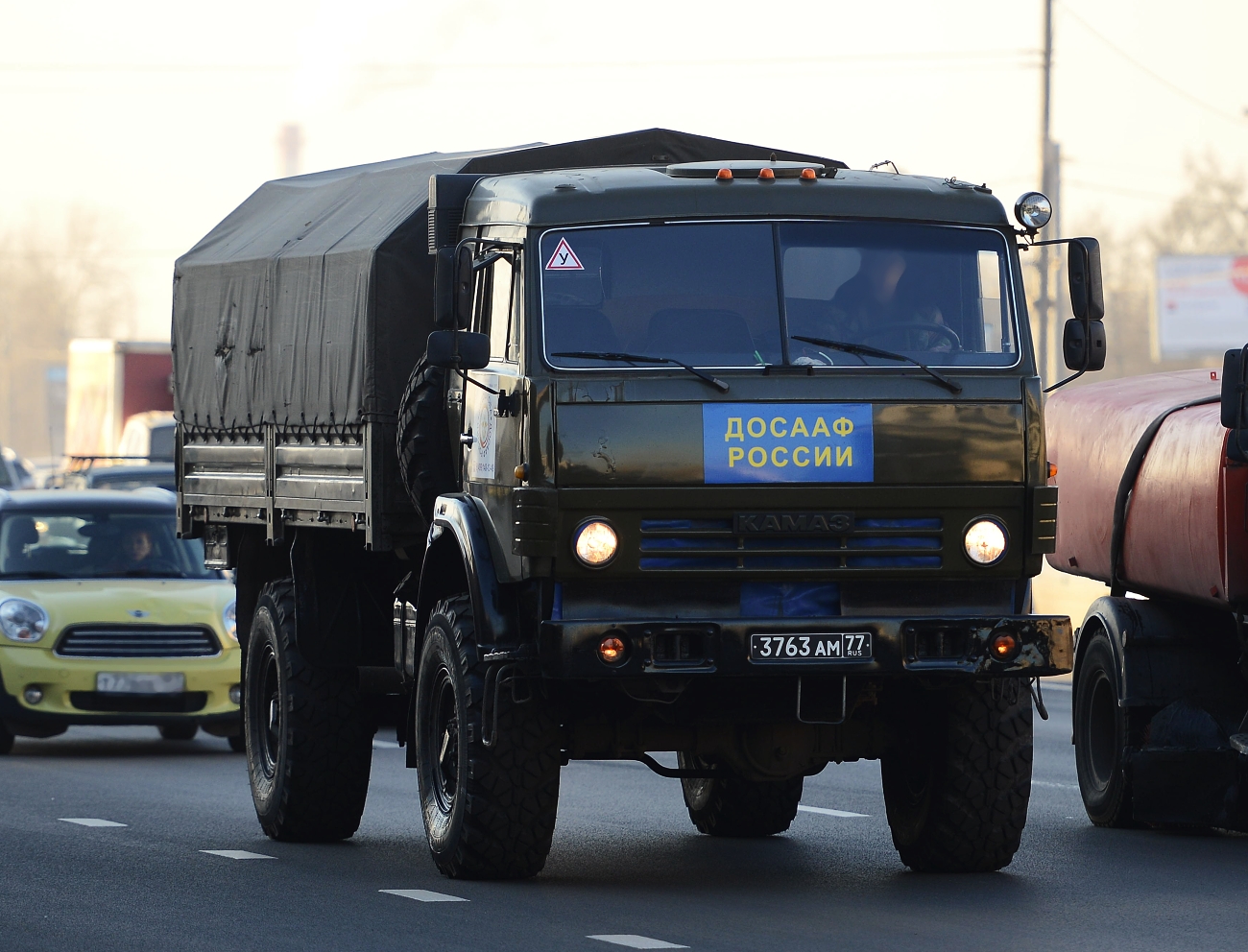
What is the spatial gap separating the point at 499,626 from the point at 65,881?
229cm

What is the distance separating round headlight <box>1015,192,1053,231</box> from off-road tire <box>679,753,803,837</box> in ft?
Result: 11.2

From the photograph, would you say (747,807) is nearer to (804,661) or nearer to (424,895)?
(424,895)

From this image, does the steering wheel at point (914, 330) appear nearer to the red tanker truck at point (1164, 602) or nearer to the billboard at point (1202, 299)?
the red tanker truck at point (1164, 602)

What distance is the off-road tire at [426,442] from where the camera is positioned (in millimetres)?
10383

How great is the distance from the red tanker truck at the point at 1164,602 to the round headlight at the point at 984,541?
2071 millimetres

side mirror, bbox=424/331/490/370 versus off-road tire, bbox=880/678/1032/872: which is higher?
side mirror, bbox=424/331/490/370

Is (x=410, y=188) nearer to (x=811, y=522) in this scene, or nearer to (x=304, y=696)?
(x=304, y=696)

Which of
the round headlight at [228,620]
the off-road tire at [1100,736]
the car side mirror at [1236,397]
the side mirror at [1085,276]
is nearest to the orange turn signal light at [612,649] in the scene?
the side mirror at [1085,276]

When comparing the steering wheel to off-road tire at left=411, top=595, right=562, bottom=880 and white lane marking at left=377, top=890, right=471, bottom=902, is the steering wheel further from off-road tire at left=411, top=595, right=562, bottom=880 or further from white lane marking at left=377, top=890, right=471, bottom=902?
white lane marking at left=377, top=890, right=471, bottom=902

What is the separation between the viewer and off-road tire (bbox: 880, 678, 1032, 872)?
9867 millimetres

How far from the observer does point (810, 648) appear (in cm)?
909

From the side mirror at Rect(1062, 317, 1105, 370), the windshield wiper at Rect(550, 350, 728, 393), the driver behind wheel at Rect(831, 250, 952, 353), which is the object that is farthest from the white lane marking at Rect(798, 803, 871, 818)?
the windshield wiper at Rect(550, 350, 728, 393)

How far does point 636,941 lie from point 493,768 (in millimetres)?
1308

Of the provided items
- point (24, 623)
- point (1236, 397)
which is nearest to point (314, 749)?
point (1236, 397)
